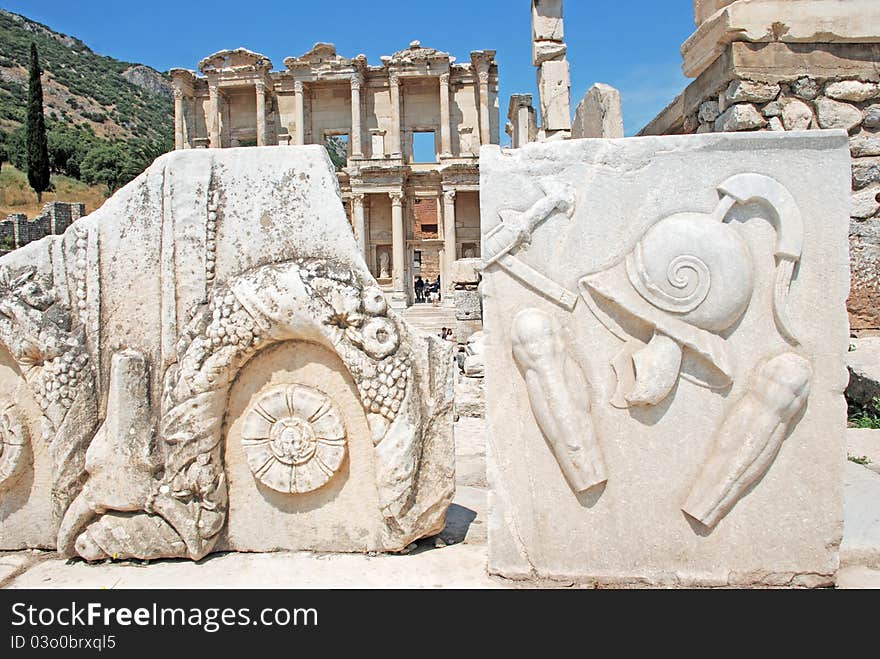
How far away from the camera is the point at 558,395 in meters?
2.15

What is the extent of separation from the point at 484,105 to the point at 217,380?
25.4m

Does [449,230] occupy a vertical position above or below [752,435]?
above

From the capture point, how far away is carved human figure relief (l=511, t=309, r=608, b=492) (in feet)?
7.06

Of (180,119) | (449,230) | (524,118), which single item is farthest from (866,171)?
(180,119)

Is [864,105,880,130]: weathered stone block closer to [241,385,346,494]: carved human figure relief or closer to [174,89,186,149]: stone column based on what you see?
[241,385,346,494]: carved human figure relief

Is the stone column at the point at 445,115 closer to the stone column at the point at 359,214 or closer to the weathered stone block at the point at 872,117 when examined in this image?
the stone column at the point at 359,214

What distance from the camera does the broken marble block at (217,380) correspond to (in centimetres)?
235

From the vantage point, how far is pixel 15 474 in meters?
2.50

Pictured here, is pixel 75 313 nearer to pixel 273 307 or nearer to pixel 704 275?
pixel 273 307

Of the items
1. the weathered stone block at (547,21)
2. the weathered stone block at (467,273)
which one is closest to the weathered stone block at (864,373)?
the weathered stone block at (467,273)

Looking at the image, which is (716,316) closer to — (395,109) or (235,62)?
(395,109)

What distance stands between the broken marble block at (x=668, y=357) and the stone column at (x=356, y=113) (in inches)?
976
